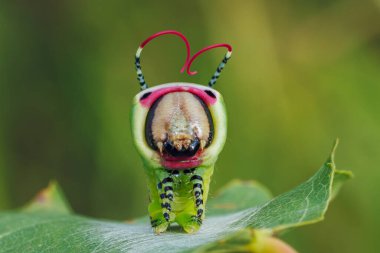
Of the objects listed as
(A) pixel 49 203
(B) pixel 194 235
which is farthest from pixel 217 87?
(B) pixel 194 235

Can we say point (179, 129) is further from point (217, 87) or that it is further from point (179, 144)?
point (217, 87)

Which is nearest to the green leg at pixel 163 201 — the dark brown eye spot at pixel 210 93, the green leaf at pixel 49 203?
the dark brown eye spot at pixel 210 93

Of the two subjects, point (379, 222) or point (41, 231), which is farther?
point (379, 222)

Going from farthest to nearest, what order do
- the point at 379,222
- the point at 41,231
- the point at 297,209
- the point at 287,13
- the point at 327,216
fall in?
the point at 287,13, the point at 327,216, the point at 379,222, the point at 41,231, the point at 297,209

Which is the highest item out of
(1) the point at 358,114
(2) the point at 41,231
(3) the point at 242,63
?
(3) the point at 242,63

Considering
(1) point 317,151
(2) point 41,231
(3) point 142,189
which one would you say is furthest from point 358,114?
(2) point 41,231

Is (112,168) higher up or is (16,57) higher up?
(16,57)

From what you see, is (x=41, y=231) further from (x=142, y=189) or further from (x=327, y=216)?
(x=327, y=216)

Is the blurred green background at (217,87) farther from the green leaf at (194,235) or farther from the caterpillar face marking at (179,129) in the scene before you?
the caterpillar face marking at (179,129)
